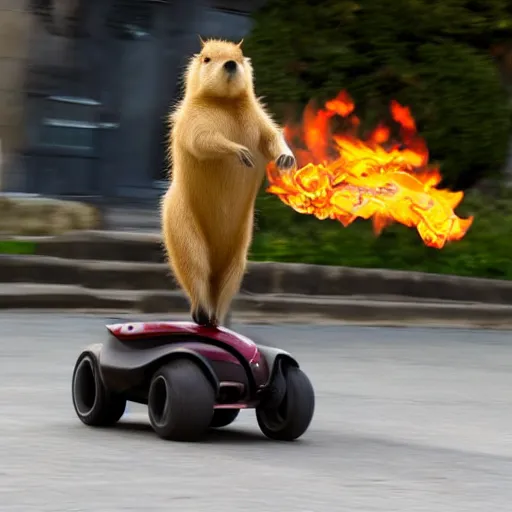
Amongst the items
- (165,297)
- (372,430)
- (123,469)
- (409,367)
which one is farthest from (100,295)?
(123,469)

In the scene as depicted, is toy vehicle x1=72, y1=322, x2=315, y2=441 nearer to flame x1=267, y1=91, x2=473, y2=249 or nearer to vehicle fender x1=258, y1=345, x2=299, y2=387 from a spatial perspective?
vehicle fender x1=258, y1=345, x2=299, y2=387

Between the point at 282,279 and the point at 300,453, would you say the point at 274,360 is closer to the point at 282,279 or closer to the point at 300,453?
the point at 300,453

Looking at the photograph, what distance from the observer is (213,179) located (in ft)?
23.1

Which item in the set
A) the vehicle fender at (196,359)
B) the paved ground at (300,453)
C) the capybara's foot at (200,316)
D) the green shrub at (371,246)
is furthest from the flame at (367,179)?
the vehicle fender at (196,359)

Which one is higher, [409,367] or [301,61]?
[301,61]

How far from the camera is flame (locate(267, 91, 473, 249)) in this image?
49.9ft

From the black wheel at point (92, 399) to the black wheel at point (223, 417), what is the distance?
16.9 inches

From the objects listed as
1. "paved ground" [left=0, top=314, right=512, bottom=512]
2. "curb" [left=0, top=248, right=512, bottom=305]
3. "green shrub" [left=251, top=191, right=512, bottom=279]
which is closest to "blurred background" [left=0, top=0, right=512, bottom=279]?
"green shrub" [left=251, top=191, right=512, bottom=279]

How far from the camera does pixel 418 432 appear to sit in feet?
25.9

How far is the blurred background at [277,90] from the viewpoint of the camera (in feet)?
52.4

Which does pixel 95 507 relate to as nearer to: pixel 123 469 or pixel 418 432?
pixel 123 469

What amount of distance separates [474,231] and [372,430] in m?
8.44

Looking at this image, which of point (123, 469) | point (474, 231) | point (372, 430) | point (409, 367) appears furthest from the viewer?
point (474, 231)

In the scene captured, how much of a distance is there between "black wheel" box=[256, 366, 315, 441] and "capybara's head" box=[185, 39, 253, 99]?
1.25 meters
